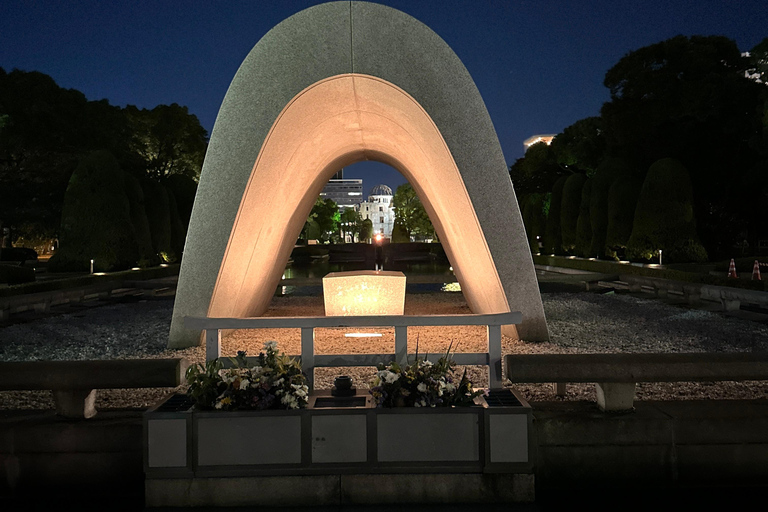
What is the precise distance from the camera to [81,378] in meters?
3.88

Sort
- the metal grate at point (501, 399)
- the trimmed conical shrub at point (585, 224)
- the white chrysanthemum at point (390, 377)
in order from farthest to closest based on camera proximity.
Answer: the trimmed conical shrub at point (585, 224) → the metal grate at point (501, 399) → the white chrysanthemum at point (390, 377)

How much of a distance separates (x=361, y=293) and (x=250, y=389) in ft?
19.8

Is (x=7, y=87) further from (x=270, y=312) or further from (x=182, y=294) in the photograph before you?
(x=182, y=294)

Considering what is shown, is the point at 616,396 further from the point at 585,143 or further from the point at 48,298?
the point at 585,143

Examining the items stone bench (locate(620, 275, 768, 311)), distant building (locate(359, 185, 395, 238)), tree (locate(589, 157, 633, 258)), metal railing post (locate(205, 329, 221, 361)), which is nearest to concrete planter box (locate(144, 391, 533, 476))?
metal railing post (locate(205, 329, 221, 361))

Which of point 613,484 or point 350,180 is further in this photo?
point 350,180

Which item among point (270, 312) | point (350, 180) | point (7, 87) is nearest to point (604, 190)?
point (270, 312)

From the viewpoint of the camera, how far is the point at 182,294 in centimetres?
709

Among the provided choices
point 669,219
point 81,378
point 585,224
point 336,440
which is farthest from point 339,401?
point 585,224

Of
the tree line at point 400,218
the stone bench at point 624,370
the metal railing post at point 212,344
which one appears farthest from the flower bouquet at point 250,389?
the tree line at point 400,218

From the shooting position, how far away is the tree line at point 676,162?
23172 millimetres

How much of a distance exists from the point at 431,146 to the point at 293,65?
83.9 inches

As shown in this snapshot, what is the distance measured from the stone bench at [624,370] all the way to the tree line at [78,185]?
20.8 meters

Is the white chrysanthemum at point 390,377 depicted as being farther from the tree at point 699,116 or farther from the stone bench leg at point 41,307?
the tree at point 699,116
